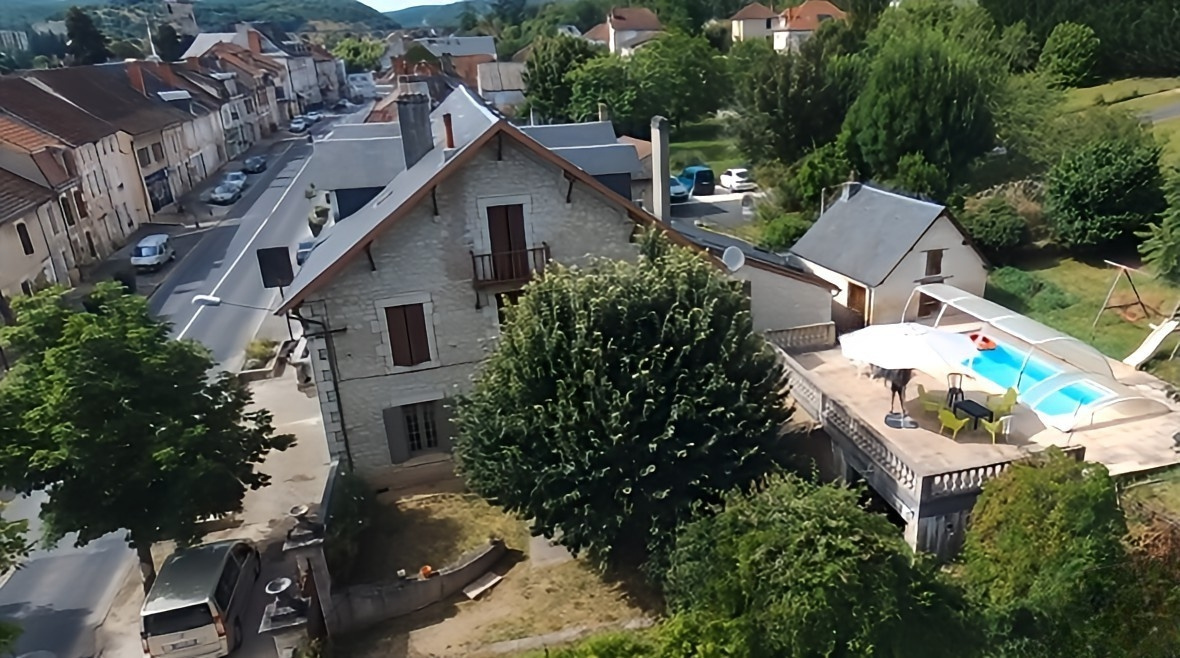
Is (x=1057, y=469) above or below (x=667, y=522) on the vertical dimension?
above

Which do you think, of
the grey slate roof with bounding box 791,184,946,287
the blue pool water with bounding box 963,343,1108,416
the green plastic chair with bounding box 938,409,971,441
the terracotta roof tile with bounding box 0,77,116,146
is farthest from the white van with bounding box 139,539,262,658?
the terracotta roof tile with bounding box 0,77,116,146

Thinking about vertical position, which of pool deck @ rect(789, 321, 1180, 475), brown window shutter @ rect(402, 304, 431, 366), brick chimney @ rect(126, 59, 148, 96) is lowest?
pool deck @ rect(789, 321, 1180, 475)

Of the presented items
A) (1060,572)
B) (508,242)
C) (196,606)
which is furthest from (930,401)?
(196,606)

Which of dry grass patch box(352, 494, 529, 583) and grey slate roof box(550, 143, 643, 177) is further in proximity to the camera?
grey slate roof box(550, 143, 643, 177)

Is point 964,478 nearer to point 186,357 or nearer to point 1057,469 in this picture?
point 1057,469

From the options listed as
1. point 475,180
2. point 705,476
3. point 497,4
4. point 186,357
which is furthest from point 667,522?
point 497,4

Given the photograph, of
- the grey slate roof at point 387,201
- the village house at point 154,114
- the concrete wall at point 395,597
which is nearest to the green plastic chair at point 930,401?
the concrete wall at point 395,597

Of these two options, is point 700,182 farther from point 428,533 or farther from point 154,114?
point 154,114

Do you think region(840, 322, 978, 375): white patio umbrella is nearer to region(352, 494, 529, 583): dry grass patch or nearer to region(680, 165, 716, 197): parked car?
region(352, 494, 529, 583): dry grass patch
